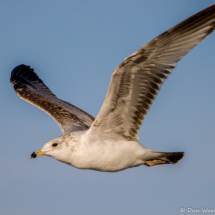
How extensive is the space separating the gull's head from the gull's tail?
2352 mm

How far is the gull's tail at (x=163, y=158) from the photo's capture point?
1022cm

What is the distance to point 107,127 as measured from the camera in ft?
30.6

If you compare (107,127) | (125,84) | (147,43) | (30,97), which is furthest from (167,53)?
(30,97)

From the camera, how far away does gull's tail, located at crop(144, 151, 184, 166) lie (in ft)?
33.5

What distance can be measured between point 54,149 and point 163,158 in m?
3.14

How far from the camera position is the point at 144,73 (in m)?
8.64

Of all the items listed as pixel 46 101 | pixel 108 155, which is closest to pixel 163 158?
pixel 108 155

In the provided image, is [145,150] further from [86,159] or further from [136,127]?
[86,159]

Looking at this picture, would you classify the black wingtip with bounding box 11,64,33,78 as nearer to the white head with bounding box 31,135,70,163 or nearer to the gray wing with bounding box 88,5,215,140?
the white head with bounding box 31,135,70,163

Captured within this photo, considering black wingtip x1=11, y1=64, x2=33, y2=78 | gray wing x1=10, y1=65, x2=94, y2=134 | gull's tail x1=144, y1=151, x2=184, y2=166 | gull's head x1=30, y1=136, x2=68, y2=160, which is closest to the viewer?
gull's head x1=30, y1=136, x2=68, y2=160

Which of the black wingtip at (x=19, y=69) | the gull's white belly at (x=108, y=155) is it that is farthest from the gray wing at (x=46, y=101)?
Answer: the gull's white belly at (x=108, y=155)

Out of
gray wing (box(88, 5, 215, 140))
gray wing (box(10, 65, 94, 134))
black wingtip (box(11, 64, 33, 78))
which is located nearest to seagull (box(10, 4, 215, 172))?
gray wing (box(88, 5, 215, 140))

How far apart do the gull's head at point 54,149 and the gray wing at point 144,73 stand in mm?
776

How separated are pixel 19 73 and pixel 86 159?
8737mm
